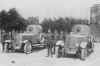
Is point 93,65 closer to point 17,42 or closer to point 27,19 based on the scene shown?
point 17,42

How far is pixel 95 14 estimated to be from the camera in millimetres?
10469

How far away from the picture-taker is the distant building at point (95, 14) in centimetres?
1010

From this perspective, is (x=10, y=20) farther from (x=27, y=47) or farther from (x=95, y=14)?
(x=95, y=14)

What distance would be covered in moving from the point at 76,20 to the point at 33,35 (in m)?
3.54

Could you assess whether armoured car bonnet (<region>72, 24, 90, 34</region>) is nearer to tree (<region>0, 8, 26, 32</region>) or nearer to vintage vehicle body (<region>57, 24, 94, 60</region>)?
vintage vehicle body (<region>57, 24, 94, 60</region>)

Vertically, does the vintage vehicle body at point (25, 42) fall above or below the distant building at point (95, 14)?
below

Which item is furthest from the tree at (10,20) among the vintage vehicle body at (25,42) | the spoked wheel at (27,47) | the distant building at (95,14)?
the distant building at (95,14)

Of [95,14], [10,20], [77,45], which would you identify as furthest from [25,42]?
[10,20]

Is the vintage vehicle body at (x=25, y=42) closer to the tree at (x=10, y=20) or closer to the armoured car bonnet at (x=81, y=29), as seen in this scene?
the armoured car bonnet at (x=81, y=29)

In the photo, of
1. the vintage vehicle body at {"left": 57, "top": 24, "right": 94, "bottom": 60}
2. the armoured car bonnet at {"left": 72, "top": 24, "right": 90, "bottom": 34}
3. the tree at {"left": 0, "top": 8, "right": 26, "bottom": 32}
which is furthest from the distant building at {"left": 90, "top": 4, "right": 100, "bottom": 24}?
the tree at {"left": 0, "top": 8, "right": 26, "bottom": 32}

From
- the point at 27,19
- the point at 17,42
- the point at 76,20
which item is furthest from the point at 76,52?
the point at 27,19

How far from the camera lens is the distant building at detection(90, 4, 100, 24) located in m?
10.1

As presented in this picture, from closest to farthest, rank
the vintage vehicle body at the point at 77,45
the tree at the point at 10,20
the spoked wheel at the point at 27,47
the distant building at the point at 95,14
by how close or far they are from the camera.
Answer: the vintage vehicle body at the point at 77,45, the spoked wheel at the point at 27,47, the distant building at the point at 95,14, the tree at the point at 10,20

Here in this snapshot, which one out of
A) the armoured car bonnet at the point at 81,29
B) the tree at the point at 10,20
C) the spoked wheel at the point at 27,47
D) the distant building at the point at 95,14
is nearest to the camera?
the armoured car bonnet at the point at 81,29
